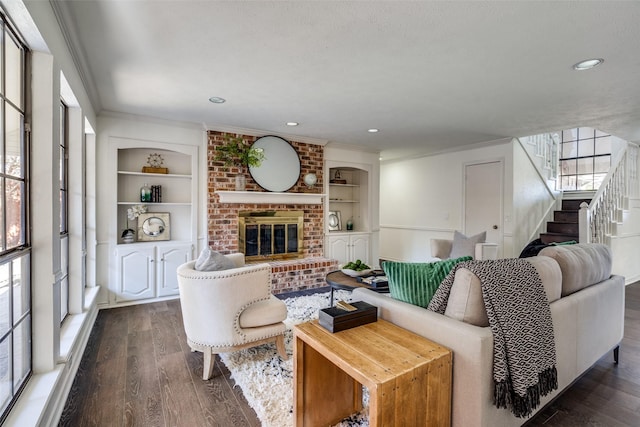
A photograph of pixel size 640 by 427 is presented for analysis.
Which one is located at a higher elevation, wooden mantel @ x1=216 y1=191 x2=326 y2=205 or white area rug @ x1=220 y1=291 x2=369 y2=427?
wooden mantel @ x1=216 y1=191 x2=326 y2=205

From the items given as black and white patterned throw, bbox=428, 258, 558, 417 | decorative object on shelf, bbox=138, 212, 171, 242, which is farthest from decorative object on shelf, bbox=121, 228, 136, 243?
black and white patterned throw, bbox=428, 258, 558, 417

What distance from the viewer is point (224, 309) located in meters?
2.13

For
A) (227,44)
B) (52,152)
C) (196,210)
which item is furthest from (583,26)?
(196,210)

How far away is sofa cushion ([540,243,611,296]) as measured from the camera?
6.35 ft

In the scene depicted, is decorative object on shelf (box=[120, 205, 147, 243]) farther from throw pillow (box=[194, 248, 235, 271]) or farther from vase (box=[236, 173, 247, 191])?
throw pillow (box=[194, 248, 235, 271])

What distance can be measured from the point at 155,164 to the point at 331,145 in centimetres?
269

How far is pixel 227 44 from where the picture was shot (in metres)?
2.10

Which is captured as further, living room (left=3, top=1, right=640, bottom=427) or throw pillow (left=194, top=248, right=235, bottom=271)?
throw pillow (left=194, top=248, right=235, bottom=271)

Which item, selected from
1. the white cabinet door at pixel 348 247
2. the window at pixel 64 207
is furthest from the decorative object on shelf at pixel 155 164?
the white cabinet door at pixel 348 247

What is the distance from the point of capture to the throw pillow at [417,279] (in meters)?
1.66

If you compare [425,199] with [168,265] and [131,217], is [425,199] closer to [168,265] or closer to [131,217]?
[168,265]

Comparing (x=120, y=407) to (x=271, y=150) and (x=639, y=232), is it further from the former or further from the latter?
(x=639, y=232)

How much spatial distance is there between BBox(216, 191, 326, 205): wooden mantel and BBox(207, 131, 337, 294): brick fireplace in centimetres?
6

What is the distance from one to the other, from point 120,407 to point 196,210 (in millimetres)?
2638
